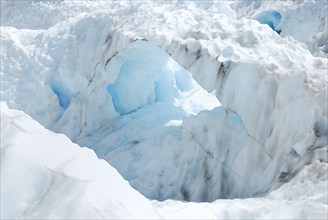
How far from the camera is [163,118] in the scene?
7.56m

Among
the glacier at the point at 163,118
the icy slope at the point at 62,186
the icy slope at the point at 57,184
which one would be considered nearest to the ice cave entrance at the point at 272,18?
the glacier at the point at 163,118

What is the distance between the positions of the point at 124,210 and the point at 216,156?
9.58 feet

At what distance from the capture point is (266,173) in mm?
4730

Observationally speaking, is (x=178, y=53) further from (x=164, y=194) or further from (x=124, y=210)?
(x=124, y=210)

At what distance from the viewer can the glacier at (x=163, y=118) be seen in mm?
2941

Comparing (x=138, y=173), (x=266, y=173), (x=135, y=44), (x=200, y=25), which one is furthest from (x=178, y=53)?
(x=266, y=173)

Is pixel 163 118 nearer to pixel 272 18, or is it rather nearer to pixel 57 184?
pixel 57 184

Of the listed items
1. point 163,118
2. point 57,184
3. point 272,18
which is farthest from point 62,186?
point 272,18

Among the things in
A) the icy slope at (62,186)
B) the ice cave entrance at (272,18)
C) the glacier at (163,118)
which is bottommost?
the ice cave entrance at (272,18)

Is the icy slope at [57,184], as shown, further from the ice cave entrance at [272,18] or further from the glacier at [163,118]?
the ice cave entrance at [272,18]

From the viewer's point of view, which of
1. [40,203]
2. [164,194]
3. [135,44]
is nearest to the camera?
[40,203]

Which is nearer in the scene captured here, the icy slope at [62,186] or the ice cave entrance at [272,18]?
the icy slope at [62,186]

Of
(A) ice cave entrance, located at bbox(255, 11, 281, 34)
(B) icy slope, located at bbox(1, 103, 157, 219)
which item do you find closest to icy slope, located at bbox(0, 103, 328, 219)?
(B) icy slope, located at bbox(1, 103, 157, 219)

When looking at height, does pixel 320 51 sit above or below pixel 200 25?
below
